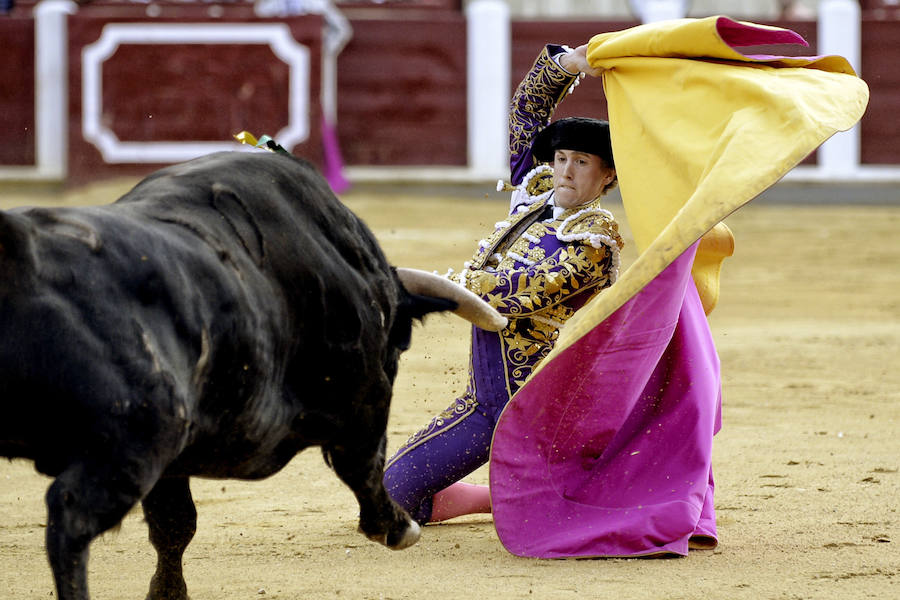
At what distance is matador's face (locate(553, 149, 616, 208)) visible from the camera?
3047 mm

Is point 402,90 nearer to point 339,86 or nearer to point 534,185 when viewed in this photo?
point 339,86

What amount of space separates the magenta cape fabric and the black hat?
0.36 metres

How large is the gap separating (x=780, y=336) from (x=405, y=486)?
336cm

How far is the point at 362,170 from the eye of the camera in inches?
429

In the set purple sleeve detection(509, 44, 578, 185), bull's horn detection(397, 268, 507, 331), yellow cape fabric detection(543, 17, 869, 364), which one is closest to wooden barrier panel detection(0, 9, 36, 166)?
purple sleeve detection(509, 44, 578, 185)

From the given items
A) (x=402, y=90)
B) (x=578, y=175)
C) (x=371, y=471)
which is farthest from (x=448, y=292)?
(x=402, y=90)

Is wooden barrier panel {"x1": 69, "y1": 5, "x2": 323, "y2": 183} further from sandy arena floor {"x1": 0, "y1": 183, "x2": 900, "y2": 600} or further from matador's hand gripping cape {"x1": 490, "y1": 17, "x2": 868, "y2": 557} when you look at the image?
matador's hand gripping cape {"x1": 490, "y1": 17, "x2": 868, "y2": 557}

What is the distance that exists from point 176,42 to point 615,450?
8.25 meters

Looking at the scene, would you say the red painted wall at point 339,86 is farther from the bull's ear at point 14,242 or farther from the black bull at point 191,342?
the bull's ear at point 14,242

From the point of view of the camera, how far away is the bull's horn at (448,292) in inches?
100

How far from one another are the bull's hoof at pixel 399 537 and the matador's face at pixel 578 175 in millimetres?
829

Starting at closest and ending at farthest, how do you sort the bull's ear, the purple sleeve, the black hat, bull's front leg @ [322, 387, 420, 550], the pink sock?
1. the bull's ear
2. bull's front leg @ [322, 387, 420, 550]
3. the black hat
4. the purple sleeve
5. the pink sock

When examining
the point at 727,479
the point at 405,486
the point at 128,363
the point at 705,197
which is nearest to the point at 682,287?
the point at 705,197

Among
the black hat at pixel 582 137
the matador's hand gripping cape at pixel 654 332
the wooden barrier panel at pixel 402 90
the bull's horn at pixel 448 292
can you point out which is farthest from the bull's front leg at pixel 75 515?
the wooden barrier panel at pixel 402 90
